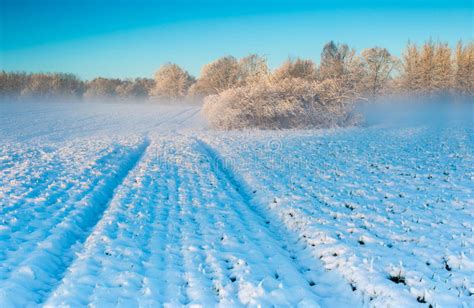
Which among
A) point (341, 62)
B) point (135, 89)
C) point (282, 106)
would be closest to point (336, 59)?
point (341, 62)

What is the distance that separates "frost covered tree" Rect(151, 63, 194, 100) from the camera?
7812cm

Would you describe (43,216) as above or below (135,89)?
below

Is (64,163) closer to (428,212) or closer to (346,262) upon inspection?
(346,262)

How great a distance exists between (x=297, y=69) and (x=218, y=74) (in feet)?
92.9

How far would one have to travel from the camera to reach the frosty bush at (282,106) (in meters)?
30.3

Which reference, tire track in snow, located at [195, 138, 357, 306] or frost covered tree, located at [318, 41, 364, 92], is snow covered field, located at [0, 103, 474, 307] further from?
frost covered tree, located at [318, 41, 364, 92]

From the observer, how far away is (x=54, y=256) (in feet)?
22.3

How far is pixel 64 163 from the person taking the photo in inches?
599

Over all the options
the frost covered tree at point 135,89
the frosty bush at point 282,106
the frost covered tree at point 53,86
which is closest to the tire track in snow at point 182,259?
the frosty bush at point 282,106

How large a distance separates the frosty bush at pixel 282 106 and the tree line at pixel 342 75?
39.6 inches

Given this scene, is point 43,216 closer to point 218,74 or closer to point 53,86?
point 218,74

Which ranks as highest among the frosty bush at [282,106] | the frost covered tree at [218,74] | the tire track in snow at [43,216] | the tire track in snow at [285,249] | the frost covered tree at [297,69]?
the frost covered tree at [218,74]

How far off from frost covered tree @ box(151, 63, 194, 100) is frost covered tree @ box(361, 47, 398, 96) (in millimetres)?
41607

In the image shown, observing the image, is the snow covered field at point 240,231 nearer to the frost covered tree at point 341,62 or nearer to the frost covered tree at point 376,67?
the frost covered tree at point 341,62
